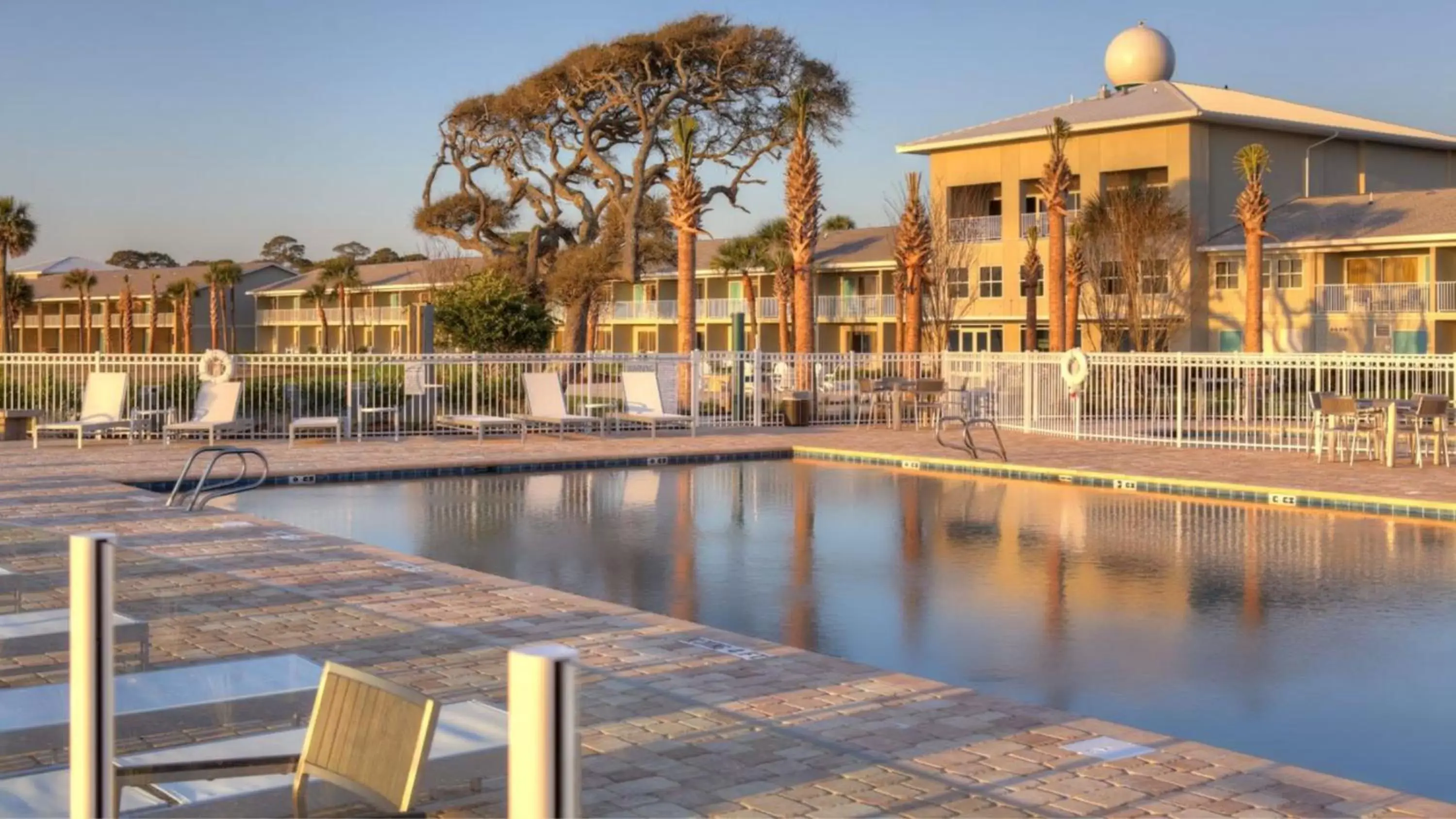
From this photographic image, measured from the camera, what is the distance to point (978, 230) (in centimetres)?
4797

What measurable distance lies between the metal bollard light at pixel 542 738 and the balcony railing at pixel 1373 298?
41.3 metres

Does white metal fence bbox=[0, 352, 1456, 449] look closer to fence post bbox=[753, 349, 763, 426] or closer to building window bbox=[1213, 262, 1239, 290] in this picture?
fence post bbox=[753, 349, 763, 426]

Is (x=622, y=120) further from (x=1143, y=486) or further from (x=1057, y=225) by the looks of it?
(x=1143, y=486)

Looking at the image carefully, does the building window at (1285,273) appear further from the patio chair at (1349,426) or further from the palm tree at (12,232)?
the palm tree at (12,232)

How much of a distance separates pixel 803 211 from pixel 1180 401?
11.6 meters

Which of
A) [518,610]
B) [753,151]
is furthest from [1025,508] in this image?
[753,151]

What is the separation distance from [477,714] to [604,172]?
1728 inches

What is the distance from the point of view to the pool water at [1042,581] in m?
A: 6.81

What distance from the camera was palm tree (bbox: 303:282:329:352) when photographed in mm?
68750

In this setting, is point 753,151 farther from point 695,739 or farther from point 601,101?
point 695,739

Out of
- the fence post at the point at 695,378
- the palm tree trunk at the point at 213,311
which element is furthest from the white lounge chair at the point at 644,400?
the palm tree trunk at the point at 213,311

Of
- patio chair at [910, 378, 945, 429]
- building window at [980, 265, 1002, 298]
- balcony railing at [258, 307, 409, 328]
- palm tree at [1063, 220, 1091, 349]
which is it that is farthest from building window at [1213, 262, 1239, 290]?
balcony railing at [258, 307, 409, 328]

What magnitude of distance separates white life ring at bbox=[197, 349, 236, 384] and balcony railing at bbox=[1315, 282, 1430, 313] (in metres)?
30.4

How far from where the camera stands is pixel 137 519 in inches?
474
